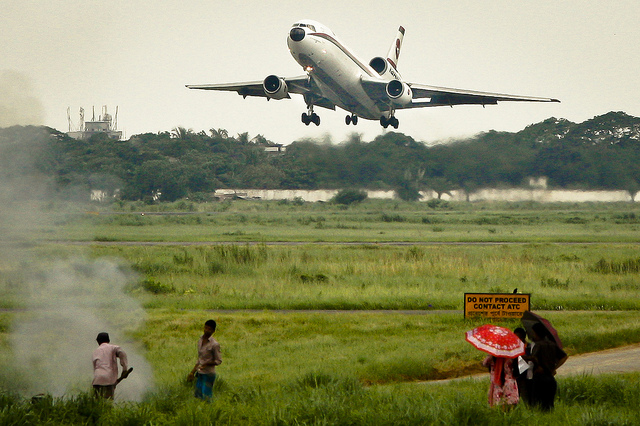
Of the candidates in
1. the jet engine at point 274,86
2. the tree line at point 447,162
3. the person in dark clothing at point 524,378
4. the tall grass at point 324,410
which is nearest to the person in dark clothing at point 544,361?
the person in dark clothing at point 524,378

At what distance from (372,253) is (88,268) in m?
23.3

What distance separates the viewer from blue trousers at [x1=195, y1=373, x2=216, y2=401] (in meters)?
13.6

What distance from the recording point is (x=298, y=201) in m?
97.5

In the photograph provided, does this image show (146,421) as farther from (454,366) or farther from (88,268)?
(88,268)

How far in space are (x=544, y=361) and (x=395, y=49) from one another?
212 feet

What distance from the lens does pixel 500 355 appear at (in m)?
11.5

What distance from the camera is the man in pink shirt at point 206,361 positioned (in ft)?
44.0

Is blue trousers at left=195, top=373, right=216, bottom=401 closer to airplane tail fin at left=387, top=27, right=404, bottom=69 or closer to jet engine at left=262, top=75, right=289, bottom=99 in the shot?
jet engine at left=262, top=75, right=289, bottom=99

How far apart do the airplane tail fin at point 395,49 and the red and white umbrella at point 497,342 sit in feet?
204

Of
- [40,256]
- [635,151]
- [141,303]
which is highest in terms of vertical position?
[635,151]

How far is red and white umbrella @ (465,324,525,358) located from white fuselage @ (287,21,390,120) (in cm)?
3473

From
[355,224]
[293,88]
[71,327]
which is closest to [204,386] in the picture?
[71,327]

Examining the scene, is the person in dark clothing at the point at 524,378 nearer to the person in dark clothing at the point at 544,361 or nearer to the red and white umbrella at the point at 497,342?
the person in dark clothing at the point at 544,361

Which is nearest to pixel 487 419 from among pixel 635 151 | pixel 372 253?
pixel 372 253
